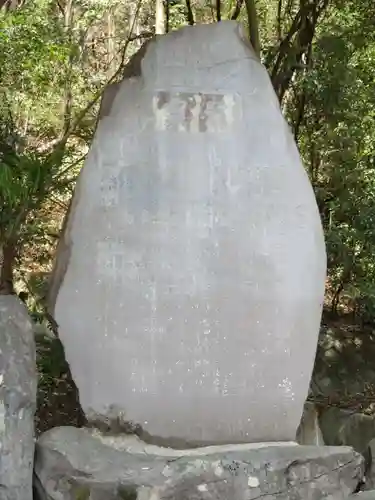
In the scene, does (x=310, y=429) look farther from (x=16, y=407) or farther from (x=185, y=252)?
(x=16, y=407)

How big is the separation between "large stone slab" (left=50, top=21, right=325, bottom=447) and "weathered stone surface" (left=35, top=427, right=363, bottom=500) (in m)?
0.10

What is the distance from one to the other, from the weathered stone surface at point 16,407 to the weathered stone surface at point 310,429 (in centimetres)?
131

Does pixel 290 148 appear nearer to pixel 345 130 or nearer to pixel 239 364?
pixel 239 364

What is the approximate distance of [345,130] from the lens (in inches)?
127

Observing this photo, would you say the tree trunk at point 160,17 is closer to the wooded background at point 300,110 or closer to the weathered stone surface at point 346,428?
the wooded background at point 300,110

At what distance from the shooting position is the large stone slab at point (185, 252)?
6.23 ft

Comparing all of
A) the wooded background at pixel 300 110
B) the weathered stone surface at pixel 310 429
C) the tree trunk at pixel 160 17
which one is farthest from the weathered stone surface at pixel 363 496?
the tree trunk at pixel 160 17

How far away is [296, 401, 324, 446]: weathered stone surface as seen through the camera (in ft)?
9.09

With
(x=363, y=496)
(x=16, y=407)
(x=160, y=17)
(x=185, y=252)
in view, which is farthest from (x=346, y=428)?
(x=160, y=17)

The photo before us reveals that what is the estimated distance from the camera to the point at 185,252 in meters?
1.90

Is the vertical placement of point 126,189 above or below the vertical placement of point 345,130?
below

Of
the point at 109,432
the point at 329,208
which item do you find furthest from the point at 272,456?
the point at 329,208

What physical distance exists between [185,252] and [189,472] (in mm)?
600

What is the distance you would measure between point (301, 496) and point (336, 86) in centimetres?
189
